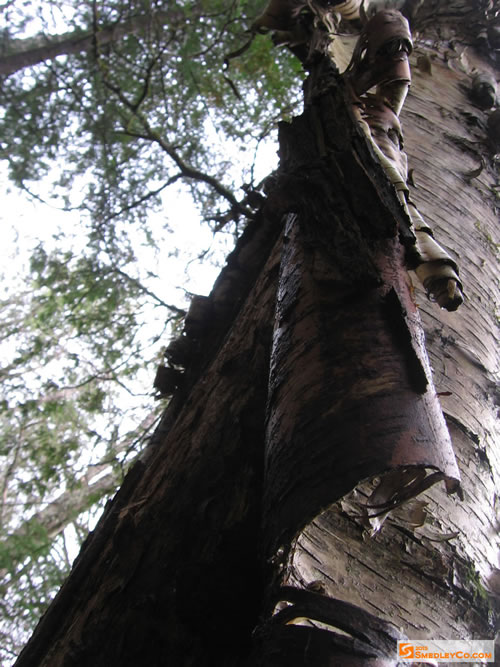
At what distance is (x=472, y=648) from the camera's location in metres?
0.67

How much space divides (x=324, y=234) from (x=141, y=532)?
0.60m

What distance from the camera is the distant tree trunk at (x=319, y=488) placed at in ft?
1.82

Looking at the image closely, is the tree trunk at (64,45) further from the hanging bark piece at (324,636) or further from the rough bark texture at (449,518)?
the hanging bark piece at (324,636)

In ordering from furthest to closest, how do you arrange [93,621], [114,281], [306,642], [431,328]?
[114,281]
[431,328]
[93,621]
[306,642]

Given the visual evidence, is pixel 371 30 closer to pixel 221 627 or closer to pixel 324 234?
pixel 324 234

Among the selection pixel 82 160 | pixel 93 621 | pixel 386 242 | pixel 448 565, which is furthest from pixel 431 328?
pixel 82 160

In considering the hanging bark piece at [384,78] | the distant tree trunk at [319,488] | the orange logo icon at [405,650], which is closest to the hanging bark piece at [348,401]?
the distant tree trunk at [319,488]

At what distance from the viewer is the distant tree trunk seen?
1.82 ft

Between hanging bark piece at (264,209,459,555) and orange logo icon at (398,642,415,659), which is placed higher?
hanging bark piece at (264,209,459,555)

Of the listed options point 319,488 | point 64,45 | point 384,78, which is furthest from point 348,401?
point 64,45

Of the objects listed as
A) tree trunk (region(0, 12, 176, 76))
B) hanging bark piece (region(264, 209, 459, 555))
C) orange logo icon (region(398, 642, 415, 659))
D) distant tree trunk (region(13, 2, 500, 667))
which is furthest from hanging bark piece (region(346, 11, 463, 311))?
tree trunk (region(0, 12, 176, 76))

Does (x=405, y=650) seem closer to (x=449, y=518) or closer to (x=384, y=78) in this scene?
(x=449, y=518)

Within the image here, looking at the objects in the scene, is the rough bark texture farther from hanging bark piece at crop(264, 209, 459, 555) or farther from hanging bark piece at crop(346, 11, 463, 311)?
hanging bark piece at crop(346, 11, 463, 311)

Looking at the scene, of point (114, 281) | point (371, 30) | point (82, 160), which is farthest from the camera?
point (82, 160)
